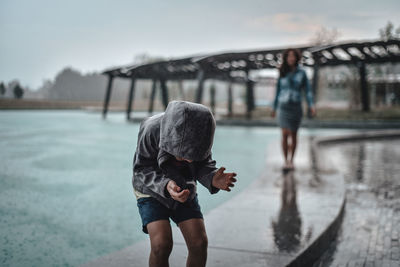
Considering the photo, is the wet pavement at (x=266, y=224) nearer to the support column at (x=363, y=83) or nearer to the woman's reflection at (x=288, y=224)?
the woman's reflection at (x=288, y=224)

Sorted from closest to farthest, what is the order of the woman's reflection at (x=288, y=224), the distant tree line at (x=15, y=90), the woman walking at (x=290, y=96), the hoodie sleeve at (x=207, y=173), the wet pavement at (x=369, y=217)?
the hoodie sleeve at (x=207, y=173) < the woman's reflection at (x=288, y=224) < the wet pavement at (x=369, y=217) < the woman walking at (x=290, y=96) < the distant tree line at (x=15, y=90)

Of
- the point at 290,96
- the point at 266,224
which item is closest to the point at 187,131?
the point at 266,224

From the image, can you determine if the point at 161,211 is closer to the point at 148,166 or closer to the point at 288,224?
the point at 148,166

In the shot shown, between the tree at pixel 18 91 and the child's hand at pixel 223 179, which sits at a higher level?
the tree at pixel 18 91

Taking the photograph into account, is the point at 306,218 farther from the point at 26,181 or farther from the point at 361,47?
the point at 361,47

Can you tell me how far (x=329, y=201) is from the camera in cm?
361

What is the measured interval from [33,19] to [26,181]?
3782mm

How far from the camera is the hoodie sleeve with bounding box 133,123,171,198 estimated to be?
5.36ft

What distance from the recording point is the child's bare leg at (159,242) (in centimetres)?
164

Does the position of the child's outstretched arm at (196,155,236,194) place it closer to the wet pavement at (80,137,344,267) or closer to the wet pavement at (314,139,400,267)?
the wet pavement at (80,137,344,267)

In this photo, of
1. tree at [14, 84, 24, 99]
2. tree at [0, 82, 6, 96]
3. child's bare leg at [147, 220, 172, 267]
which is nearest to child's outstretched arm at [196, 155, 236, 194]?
child's bare leg at [147, 220, 172, 267]

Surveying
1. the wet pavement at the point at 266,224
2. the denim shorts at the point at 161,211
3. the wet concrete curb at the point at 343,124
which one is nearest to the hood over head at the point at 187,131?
the denim shorts at the point at 161,211

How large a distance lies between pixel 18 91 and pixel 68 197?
170 inches

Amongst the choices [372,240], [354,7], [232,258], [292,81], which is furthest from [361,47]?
[232,258]
